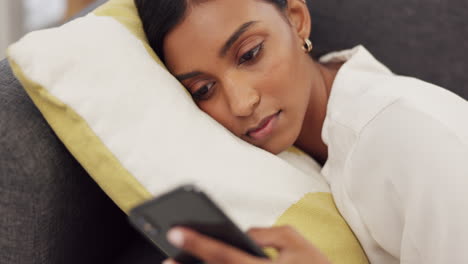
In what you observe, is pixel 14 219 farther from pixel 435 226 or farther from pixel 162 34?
pixel 435 226

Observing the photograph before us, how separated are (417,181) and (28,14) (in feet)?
6.34

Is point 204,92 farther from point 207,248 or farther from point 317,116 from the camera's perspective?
point 207,248

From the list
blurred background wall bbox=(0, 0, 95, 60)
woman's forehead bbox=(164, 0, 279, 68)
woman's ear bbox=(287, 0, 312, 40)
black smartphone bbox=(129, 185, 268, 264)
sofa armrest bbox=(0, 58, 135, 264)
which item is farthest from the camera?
blurred background wall bbox=(0, 0, 95, 60)

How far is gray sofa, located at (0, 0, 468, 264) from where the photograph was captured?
2.51 ft

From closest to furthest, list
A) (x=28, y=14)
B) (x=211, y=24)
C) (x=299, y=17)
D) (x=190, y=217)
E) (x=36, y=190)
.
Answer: (x=190, y=217), (x=36, y=190), (x=211, y=24), (x=299, y=17), (x=28, y=14)

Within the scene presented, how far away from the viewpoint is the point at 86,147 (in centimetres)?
78

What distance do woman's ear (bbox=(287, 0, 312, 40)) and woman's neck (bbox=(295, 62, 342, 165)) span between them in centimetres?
8

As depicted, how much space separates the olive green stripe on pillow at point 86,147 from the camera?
768mm

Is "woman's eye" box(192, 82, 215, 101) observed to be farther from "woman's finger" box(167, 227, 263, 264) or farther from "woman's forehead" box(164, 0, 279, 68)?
"woman's finger" box(167, 227, 263, 264)

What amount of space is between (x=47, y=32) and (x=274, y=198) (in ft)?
1.36

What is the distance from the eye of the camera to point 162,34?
0.95m

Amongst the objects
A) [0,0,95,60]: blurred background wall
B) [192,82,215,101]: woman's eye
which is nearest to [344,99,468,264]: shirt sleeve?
[192,82,215,101]: woman's eye

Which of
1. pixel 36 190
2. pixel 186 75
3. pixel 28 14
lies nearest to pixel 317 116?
pixel 186 75

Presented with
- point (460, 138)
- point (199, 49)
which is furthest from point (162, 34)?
point (460, 138)
